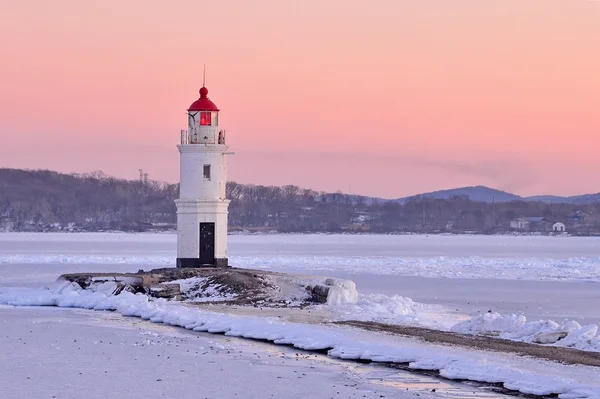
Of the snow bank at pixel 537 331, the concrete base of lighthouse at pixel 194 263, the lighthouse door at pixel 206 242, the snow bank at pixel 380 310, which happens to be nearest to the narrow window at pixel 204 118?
the lighthouse door at pixel 206 242

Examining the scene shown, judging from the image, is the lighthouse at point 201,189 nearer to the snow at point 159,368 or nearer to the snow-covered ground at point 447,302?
the snow-covered ground at point 447,302

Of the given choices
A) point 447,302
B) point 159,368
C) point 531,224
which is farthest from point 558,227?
point 159,368

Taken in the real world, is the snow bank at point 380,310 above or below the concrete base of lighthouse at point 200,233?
below

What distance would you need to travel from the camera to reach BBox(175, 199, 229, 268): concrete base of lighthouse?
28234mm

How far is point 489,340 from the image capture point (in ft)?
55.4

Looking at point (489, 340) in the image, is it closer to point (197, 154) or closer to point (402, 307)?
point (402, 307)

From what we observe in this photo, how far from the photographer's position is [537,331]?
17188 mm

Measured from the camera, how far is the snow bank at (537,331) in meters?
16.1

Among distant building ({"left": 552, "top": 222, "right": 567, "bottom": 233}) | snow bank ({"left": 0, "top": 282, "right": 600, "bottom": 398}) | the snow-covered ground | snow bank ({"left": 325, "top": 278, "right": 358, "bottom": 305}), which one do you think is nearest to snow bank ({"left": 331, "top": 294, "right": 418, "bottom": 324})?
the snow-covered ground

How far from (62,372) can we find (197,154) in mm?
14993

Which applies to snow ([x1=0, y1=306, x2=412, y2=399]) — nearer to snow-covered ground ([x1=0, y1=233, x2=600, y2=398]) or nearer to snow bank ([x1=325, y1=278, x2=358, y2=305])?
snow-covered ground ([x1=0, y1=233, x2=600, y2=398])

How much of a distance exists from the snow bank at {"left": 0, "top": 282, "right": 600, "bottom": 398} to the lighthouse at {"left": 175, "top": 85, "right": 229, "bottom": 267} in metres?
4.32

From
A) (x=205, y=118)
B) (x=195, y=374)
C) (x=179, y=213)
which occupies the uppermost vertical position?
(x=205, y=118)

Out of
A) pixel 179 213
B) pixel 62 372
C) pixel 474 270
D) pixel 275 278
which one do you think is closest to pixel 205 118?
pixel 179 213
